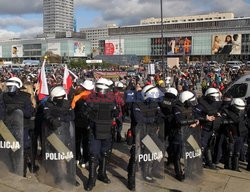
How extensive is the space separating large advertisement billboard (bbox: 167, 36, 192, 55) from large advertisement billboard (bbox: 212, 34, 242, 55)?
348 inches

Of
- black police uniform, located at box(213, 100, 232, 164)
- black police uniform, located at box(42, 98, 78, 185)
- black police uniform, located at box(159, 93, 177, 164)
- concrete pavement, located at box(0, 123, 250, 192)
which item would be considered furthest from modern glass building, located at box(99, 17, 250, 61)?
black police uniform, located at box(42, 98, 78, 185)

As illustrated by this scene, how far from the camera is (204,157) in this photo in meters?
7.16

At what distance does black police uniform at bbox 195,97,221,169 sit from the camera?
6.86 metres

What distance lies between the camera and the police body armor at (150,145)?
18.3ft

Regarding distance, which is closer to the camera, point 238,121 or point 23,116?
point 23,116

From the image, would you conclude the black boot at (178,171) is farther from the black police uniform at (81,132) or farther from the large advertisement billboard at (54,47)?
the large advertisement billboard at (54,47)

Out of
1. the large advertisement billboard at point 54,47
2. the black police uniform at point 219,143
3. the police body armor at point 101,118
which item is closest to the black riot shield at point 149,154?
the police body armor at point 101,118

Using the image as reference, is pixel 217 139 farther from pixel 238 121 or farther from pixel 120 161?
pixel 120 161

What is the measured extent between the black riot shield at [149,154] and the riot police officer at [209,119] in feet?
4.37

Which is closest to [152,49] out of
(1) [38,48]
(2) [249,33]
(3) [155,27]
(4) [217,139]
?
(3) [155,27]

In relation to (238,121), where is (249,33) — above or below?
above

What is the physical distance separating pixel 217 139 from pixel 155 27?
424ft

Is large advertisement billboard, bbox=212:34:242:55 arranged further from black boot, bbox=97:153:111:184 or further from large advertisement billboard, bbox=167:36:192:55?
black boot, bbox=97:153:111:184

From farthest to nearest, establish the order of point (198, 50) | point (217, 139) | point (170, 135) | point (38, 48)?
1. point (38, 48)
2. point (198, 50)
3. point (217, 139)
4. point (170, 135)
